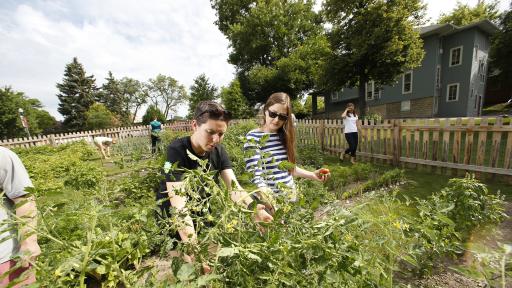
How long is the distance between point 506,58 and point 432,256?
117ft

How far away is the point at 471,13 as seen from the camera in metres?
29.2

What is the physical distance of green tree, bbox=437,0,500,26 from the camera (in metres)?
29.0

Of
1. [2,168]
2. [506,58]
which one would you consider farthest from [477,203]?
[506,58]

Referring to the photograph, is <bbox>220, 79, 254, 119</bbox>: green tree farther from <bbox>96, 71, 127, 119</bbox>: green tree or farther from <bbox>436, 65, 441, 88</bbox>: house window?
<bbox>96, 71, 127, 119</bbox>: green tree

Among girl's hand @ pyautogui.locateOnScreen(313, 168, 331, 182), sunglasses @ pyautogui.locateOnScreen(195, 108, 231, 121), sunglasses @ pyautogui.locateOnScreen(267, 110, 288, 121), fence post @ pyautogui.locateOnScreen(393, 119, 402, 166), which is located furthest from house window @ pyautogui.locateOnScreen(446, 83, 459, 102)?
sunglasses @ pyautogui.locateOnScreen(195, 108, 231, 121)

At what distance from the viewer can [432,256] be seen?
2.04 meters

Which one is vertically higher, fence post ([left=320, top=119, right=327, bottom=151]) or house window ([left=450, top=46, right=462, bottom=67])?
house window ([left=450, top=46, right=462, bottom=67])

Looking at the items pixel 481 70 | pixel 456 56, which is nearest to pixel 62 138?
pixel 456 56

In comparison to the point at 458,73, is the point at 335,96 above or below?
below

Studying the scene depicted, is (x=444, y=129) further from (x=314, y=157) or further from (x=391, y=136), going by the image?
(x=314, y=157)

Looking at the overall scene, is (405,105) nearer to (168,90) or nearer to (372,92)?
(372,92)

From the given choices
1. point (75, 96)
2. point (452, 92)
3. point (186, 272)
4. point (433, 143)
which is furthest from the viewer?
point (75, 96)

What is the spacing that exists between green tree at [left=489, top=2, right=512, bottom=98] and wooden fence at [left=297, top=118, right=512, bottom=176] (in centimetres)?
2520

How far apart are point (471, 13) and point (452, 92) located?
52.8 feet
